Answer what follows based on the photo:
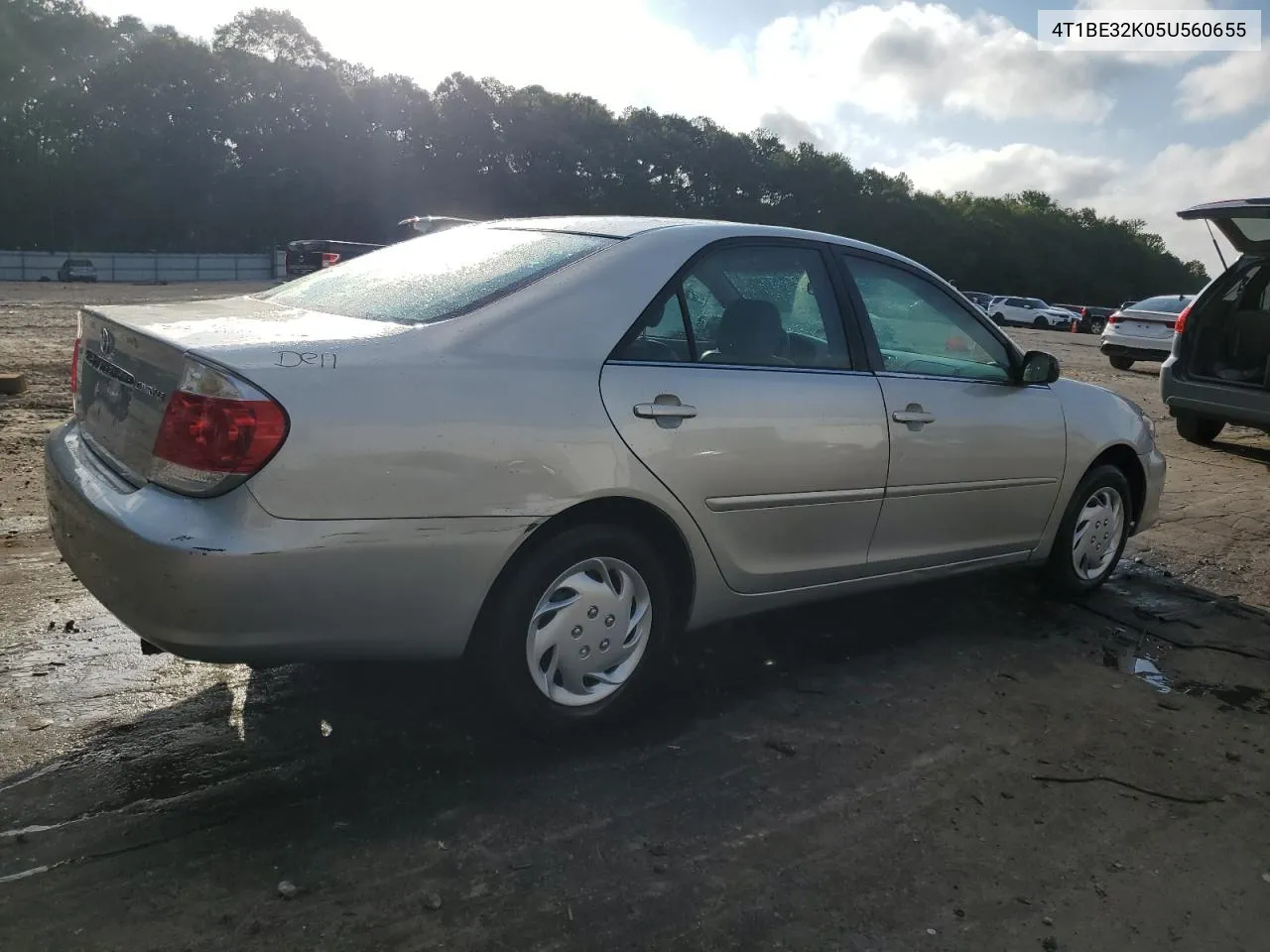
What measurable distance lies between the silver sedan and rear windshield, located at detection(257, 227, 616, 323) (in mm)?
17

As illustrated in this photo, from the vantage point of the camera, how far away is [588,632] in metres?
3.23

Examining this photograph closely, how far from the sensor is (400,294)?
336 centimetres

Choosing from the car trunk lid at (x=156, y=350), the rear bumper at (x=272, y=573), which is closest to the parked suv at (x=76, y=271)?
the car trunk lid at (x=156, y=350)

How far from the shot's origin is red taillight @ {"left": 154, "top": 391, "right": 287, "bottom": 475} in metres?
2.61

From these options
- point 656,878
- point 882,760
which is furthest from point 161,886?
point 882,760

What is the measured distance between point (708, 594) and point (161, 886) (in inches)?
70.3

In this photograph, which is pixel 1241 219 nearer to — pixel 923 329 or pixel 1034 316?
pixel 923 329

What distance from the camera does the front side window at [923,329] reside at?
407cm

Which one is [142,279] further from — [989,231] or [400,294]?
[989,231]

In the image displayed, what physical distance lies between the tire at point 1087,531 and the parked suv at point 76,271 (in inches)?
1610

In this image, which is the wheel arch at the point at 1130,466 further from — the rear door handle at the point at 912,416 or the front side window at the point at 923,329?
the rear door handle at the point at 912,416

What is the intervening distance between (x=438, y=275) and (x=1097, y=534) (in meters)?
3.34

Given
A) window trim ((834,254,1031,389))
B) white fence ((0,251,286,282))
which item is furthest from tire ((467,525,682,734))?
white fence ((0,251,286,282))

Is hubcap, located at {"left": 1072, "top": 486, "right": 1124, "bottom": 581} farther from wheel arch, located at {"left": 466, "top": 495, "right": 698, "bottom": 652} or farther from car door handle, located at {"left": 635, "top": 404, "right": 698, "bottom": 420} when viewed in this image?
car door handle, located at {"left": 635, "top": 404, "right": 698, "bottom": 420}
